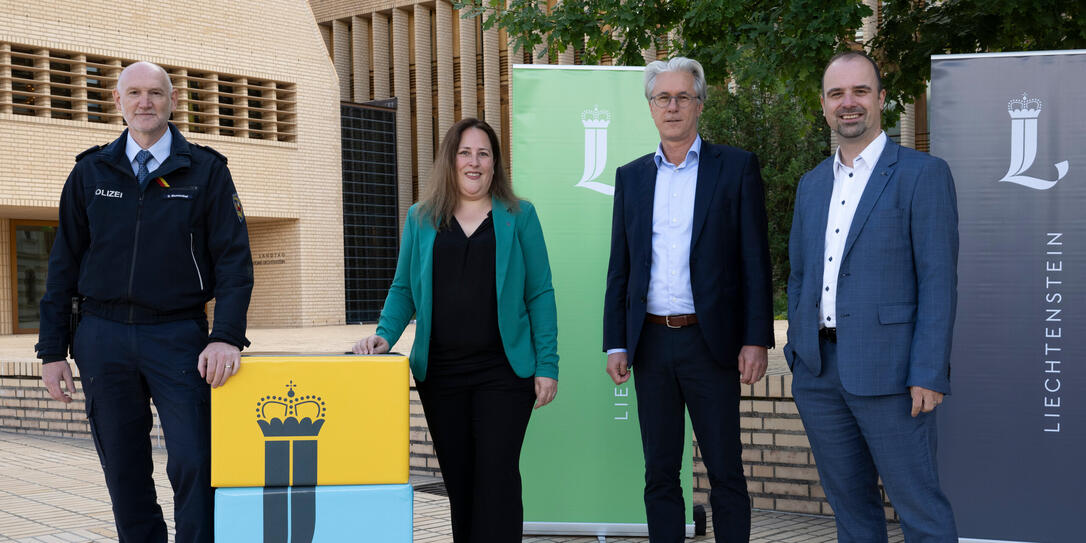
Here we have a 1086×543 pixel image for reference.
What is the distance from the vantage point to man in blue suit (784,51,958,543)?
2.84 metres

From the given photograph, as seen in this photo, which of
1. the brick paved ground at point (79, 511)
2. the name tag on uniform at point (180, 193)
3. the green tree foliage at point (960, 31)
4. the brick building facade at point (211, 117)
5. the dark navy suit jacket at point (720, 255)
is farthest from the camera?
the brick building facade at point (211, 117)

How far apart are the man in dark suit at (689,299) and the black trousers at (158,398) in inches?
57.4

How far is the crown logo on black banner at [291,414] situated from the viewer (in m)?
2.83

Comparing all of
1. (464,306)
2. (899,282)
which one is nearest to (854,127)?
(899,282)

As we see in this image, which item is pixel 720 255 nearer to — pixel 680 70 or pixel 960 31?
pixel 680 70

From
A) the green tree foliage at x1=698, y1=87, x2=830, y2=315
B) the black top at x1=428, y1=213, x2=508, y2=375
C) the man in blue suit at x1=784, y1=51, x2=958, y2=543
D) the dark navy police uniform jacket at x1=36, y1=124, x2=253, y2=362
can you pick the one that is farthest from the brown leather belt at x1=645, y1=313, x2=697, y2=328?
the green tree foliage at x1=698, y1=87, x2=830, y2=315

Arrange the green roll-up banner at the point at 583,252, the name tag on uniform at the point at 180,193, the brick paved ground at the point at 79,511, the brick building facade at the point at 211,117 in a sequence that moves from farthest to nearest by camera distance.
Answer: the brick building facade at the point at 211,117 → the brick paved ground at the point at 79,511 → the green roll-up banner at the point at 583,252 → the name tag on uniform at the point at 180,193

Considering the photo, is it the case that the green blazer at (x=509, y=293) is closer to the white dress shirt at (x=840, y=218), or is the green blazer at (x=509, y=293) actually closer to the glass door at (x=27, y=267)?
the white dress shirt at (x=840, y=218)

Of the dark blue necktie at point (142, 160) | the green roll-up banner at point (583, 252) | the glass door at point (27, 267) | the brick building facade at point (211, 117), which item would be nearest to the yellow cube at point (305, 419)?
the dark blue necktie at point (142, 160)

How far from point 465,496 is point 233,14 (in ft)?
72.4

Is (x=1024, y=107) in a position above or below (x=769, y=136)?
below

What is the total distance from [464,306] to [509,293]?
0.53ft

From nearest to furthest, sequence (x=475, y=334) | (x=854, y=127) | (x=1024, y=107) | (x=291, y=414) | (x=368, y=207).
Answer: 1. (x=291, y=414)
2. (x=854, y=127)
3. (x=475, y=334)
4. (x=1024, y=107)
5. (x=368, y=207)

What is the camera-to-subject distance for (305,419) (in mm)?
2836
